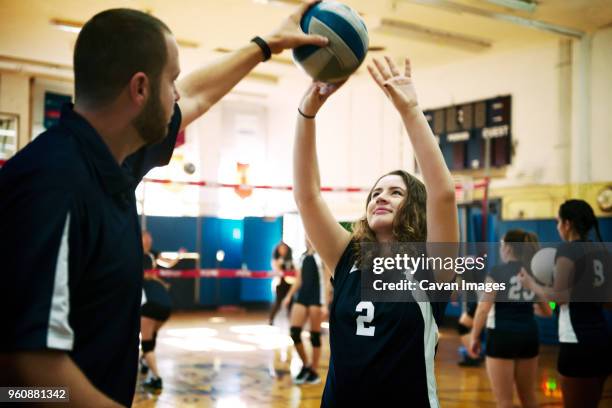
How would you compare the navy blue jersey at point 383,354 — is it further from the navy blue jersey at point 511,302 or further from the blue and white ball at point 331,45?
the navy blue jersey at point 511,302

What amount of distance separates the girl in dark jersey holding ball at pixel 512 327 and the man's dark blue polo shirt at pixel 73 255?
336cm

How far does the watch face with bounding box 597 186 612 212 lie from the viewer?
9453mm

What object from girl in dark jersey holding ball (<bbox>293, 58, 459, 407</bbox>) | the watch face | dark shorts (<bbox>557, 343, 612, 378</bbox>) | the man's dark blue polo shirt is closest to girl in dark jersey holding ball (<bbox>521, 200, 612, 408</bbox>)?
dark shorts (<bbox>557, 343, 612, 378</bbox>)

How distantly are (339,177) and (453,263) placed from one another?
12068 mm

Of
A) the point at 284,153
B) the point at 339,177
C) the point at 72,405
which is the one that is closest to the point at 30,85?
the point at 284,153

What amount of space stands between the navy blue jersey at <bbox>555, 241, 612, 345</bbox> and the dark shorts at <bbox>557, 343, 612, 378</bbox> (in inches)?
3.5

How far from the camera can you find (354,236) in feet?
7.84

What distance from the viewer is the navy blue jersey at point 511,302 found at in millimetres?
4340

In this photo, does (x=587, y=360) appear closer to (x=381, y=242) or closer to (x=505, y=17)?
(x=381, y=242)

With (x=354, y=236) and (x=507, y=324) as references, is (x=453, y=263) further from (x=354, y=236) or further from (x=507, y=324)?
(x=507, y=324)

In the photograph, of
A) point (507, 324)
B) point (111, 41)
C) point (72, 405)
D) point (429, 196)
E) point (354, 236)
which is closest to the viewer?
point (72, 405)

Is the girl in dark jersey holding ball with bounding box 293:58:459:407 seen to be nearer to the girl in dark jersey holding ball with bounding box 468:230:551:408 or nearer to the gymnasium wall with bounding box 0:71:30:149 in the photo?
the girl in dark jersey holding ball with bounding box 468:230:551:408

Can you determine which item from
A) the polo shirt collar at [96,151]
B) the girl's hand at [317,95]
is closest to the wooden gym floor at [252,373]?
the girl's hand at [317,95]

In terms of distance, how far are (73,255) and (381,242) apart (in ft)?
4.69
